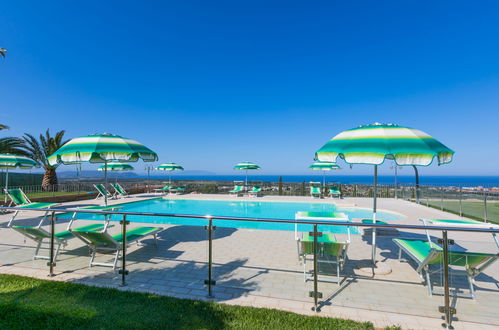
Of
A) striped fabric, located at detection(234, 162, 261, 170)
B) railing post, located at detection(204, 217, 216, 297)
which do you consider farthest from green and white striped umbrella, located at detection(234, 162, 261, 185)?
railing post, located at detection(204, 217, 216, 297)

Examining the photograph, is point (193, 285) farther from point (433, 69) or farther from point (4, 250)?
point (433, 69)

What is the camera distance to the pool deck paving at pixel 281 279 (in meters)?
2.72

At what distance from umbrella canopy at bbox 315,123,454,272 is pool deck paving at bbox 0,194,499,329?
3.52 ft

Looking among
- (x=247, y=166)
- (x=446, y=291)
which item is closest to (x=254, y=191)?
(x=247, y=166)

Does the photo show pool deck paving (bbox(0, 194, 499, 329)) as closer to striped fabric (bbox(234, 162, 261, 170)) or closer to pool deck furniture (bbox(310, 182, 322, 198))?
pool deck furniture (bbox(310, 182, 322, 198))

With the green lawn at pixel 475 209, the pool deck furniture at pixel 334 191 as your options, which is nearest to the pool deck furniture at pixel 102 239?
the green lawn at pixel 475 209

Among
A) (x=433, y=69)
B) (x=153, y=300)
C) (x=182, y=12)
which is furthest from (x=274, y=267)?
(x=433, y=69)

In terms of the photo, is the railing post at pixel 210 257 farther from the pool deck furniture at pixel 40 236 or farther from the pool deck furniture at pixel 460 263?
the pool deck furniture at pixel 460 263

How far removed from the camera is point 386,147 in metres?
3.33

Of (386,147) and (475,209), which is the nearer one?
(386,147)

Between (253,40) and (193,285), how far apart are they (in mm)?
16962

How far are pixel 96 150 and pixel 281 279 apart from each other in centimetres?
456

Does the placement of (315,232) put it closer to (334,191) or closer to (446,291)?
(446,291)

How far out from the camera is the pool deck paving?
8.93 feet
